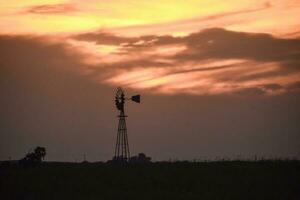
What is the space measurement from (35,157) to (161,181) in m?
16.3

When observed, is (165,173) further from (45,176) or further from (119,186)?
(45,176)

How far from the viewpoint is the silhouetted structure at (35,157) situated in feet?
158

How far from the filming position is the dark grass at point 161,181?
3186 cm

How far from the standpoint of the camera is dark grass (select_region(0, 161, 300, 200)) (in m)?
31.9

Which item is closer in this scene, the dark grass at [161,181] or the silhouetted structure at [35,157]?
the dark grass at [161,181]

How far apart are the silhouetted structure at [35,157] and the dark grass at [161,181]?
429 centimetres

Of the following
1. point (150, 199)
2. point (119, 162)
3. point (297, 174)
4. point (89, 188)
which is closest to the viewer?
point (150, 199)

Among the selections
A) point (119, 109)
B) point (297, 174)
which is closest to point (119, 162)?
point (119, 109)

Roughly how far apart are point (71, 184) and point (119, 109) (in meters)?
15.8

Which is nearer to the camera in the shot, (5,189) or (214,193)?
(214,193)

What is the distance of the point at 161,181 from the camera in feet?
117

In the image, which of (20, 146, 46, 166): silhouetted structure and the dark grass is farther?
(20, 146, 46, 166): silhouetted structure

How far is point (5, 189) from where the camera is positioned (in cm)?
3506

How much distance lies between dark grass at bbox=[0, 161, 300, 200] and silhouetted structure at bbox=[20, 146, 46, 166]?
4.29 m
